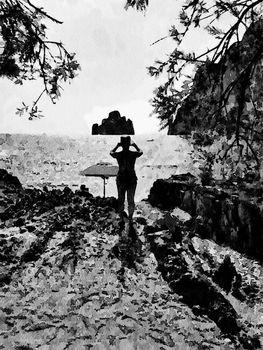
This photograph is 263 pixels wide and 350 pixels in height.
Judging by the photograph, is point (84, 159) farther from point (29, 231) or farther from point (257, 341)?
point (257, 341)

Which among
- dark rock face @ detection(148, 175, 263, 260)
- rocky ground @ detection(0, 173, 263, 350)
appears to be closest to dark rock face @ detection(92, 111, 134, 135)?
dark rock face @ detection(148, 175, 263, 260)

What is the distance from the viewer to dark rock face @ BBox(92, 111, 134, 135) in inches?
1881

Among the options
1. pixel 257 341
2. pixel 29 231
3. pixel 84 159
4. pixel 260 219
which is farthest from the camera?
pixel 84 159

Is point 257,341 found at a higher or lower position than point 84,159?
lower

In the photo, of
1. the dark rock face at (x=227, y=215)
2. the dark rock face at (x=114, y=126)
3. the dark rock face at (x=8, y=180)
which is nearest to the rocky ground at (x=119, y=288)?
the dark rock face at (x=227, y=215)

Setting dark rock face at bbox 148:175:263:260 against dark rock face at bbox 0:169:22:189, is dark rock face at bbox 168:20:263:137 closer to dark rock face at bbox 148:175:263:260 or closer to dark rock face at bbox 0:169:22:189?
dark rock face at bbox 148:175:263:260

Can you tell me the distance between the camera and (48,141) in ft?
98.0

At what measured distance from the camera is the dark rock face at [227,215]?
22.9 feet

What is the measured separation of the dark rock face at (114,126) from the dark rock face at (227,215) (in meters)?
38.7

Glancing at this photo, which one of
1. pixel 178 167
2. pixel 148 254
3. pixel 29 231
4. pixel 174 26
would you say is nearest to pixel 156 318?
pixel 148 254

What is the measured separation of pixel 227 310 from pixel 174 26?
370 cm

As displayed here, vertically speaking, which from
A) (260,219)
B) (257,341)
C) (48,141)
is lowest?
(257,341)

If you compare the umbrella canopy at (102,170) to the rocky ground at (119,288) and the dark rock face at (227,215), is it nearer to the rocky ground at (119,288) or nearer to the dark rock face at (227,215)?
the dark rock face at (227,215)

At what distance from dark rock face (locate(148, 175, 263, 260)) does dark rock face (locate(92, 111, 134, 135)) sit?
127ft
